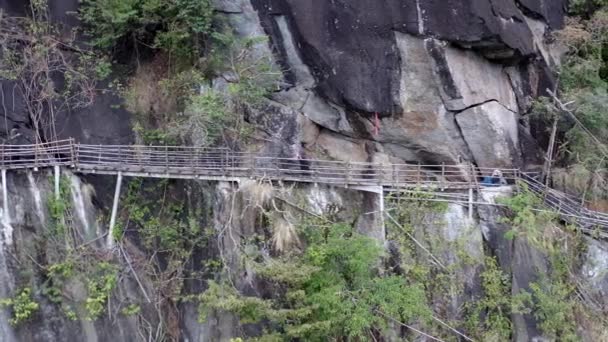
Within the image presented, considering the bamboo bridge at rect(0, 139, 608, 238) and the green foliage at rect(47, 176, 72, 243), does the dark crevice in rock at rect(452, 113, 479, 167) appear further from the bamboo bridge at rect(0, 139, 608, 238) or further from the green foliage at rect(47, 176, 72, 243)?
the green foliage at rect(47, 176, 72, 243)

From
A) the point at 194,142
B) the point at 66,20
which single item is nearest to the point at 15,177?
the point at 194,142

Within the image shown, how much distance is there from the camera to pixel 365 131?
1680 cm

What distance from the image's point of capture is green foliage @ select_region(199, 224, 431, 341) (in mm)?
12750

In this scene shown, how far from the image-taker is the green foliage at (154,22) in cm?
1597

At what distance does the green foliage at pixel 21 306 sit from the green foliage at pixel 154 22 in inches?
259

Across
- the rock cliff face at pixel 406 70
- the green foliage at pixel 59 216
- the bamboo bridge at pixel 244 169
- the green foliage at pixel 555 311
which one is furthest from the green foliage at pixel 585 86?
the green foliage at pixel 59 216

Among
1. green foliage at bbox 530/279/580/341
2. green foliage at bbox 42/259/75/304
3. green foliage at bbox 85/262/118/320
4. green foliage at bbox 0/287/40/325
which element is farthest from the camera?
green foliage at bbox 530/279/580/341

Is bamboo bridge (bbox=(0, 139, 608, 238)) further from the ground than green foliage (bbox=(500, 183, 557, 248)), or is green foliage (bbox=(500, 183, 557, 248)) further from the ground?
bamboo bridge (bbox=(0, 139, 608, 238))

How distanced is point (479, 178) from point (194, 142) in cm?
706

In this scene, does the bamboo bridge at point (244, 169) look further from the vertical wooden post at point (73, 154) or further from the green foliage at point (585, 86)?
the green foliage at point (585, 86)

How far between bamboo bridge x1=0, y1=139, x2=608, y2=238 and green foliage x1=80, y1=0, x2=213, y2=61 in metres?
2.77

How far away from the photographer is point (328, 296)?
41.8 ft

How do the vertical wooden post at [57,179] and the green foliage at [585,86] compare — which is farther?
the green foliage at [585,86]

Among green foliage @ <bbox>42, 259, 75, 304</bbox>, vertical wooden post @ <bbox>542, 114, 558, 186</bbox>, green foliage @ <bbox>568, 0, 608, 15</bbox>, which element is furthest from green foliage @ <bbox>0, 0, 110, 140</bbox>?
green foliage @ <bbox>568, 0, 608, 15</bbox>
